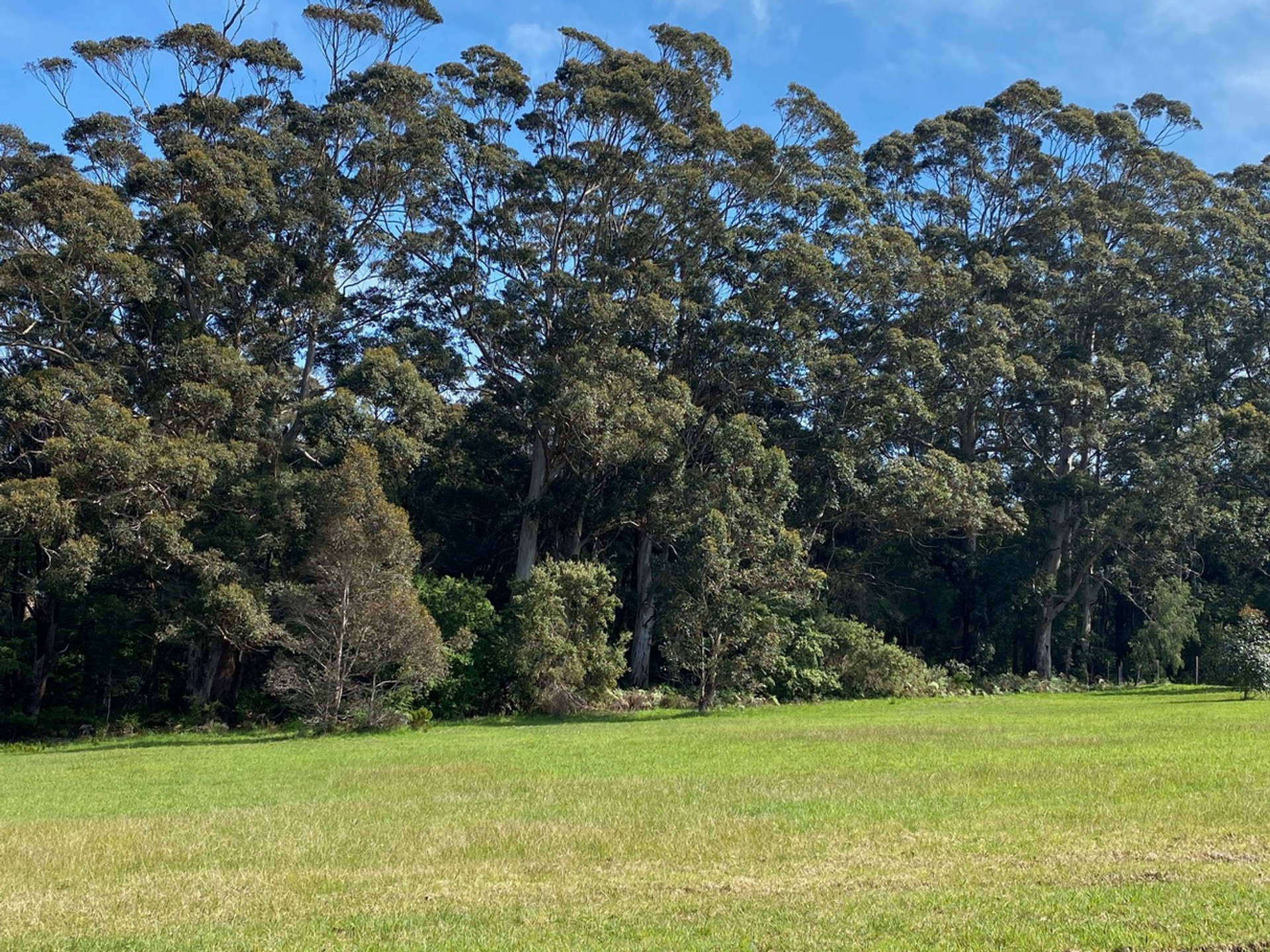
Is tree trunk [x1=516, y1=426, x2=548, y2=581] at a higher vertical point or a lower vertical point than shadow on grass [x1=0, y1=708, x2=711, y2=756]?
higher

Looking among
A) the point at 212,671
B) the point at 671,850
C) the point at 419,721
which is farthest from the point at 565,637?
the point at 671,850

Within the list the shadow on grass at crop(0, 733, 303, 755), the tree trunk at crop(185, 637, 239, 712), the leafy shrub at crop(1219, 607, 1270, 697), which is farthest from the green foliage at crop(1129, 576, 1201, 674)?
the tree trunk at crop(185, 637, 239, 712)

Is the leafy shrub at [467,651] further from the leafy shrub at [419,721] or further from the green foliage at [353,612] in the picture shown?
the green foliage at [353,612]

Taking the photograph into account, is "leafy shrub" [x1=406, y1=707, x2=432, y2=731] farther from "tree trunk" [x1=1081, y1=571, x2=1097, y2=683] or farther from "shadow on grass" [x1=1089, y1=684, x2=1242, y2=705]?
"tree trunk" [x1=1081, y1=571, x2=1097, y2=683]

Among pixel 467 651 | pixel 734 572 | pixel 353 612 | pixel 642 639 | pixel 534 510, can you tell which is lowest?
pixel 467 651

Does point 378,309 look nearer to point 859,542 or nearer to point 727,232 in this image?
point 727,232

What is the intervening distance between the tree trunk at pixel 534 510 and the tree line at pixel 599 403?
0.14 meters

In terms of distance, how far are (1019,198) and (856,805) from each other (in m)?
45.0

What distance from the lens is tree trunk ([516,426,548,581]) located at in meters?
40.7

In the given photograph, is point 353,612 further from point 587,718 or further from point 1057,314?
point 1057,314

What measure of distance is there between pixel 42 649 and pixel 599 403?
1968 cm

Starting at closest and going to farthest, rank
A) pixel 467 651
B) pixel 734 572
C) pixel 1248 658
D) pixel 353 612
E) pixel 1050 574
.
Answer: pixel 353 612
pixel 1248 658
pixel 734 572
pixel 467 651
pixel 1050 574

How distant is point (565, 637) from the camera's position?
1359 inches

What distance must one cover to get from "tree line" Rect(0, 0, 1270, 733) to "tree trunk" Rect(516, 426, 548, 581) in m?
0.14
